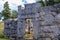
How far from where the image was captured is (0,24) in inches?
664

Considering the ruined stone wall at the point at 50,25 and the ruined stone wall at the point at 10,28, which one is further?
the ruined stone wall at the point at 10,28

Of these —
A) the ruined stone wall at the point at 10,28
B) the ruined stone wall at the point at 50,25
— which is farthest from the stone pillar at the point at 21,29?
the ruined stone wall at the point at 50,25

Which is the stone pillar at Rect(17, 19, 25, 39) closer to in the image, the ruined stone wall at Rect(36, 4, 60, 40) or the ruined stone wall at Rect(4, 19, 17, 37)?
the ruined stone wall at Rect(4, 19, 17, 37)

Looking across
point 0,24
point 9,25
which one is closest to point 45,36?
point 9,25

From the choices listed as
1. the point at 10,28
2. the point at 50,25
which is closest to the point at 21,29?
the point at 10,28

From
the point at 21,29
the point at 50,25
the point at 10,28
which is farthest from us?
the point at 10,28

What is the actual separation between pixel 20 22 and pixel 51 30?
5170 mm

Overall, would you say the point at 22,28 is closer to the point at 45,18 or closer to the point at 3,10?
the point at 45,18

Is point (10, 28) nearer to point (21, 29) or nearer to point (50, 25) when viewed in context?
point (21, 29)

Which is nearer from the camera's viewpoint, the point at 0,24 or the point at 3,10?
the point at 0,24

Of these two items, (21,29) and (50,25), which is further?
(21,29)

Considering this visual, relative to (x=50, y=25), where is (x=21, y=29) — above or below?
below

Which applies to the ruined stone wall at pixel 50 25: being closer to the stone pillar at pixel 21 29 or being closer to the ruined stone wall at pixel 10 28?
the stone pillar at pixel 21 29

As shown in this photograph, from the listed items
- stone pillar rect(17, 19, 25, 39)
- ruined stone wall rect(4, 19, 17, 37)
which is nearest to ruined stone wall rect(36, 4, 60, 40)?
stone pillar rect(17, 19, 25, 39)
